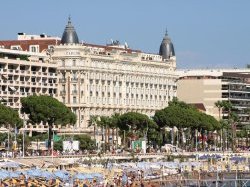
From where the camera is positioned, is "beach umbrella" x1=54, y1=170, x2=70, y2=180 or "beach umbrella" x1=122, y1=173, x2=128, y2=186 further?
"beach umbrella" x1=122, y1=173, x2=128, y2=186

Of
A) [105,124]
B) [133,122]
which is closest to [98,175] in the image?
[133,122]

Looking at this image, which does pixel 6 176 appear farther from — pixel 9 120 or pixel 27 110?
pixel 27 110

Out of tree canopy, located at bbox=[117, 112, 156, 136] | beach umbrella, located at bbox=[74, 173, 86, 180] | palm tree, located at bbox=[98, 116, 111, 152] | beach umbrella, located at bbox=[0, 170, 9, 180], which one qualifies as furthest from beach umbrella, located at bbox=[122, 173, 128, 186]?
palm tree, located at bbox=[98, 116, 111, 152]

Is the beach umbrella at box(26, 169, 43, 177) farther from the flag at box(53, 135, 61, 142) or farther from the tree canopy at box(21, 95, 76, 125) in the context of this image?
the flag at box(53, 135, 61, 142)

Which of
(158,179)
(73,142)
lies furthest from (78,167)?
(73,142)

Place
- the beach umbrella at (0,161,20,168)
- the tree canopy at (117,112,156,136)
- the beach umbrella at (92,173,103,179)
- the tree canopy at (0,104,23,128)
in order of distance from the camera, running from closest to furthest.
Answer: the beach umbrella at (92,173,103,179), the beach umbrella at (0,161,20,168), the tree canopy at (0,104,23,128), the tree canopy at (117,112,156,136)

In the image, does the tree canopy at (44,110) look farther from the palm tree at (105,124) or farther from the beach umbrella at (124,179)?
the beach umbrella at (124,179)

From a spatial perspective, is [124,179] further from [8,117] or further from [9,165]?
[8,117]

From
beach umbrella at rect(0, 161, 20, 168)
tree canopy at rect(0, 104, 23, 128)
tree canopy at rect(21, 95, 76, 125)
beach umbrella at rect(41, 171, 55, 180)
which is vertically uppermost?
tree canopy at rect(21, 95, 76, 125)

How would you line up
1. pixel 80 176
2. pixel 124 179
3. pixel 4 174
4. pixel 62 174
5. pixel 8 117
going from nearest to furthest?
pixel 4 174 < pixel 62 174 < pixel 80 176 < pixel 124 179 < pixel 8 117

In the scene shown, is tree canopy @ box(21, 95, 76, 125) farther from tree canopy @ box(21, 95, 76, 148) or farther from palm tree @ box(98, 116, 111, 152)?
palm tree @ box(98, 116, 111, 152)

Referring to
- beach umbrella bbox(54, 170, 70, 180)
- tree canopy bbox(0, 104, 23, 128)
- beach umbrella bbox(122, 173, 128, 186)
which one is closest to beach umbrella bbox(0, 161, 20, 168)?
beach umbrella bbox(54, 170, 70, 180)

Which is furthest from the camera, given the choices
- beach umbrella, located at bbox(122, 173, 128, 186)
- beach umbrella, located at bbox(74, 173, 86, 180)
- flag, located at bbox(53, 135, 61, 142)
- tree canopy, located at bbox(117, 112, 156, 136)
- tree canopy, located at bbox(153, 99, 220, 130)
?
tree canopy, located at bbox(153, 99, 220, 130)

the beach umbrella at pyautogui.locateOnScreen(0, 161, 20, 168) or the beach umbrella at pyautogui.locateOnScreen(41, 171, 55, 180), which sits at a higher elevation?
the beach umbrella at pyautogui.locateOnScreen(0, 161, 20, 168)
